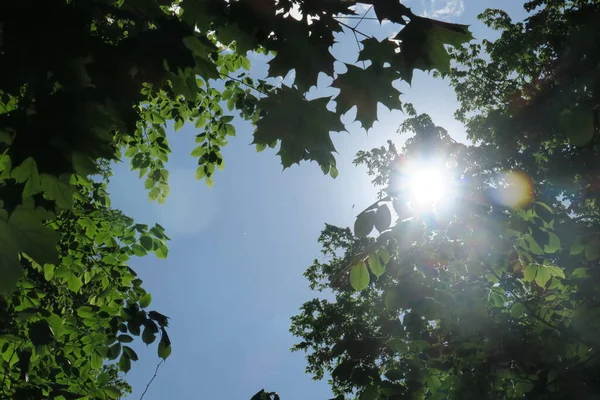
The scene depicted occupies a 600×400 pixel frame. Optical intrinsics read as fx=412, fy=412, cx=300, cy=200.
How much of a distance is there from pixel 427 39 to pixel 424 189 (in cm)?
79

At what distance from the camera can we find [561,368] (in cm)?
222

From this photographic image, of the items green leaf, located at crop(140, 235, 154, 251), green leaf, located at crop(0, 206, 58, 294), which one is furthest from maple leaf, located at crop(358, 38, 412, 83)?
green leaf, located at crop(140, 235, 154, 251)

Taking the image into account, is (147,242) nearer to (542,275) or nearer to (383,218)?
(383,218)

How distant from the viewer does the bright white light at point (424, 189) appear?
2230mm

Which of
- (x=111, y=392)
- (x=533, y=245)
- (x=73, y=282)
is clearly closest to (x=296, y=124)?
(x=533, y=245)

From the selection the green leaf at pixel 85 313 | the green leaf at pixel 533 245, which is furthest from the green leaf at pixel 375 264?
the green leaf at pixel 85 313

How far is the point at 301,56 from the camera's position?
187 cm

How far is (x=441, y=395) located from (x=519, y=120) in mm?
14347

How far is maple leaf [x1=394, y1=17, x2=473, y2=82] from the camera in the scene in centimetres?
183

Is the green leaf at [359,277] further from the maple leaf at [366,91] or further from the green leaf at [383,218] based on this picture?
the maple leaf at [366,91]

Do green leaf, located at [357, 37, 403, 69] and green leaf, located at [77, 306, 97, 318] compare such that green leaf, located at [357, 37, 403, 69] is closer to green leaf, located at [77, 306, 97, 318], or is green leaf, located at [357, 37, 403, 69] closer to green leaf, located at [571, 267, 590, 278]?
green leaf, located at [571, 267, 590, 278]

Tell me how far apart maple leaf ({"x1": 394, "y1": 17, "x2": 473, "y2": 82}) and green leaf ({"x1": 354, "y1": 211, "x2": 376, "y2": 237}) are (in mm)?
736

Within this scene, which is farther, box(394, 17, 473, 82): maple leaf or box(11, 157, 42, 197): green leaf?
box(394, 17, 473, 82): maple leaf

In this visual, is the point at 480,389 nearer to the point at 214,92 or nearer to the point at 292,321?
the point at 214,92
